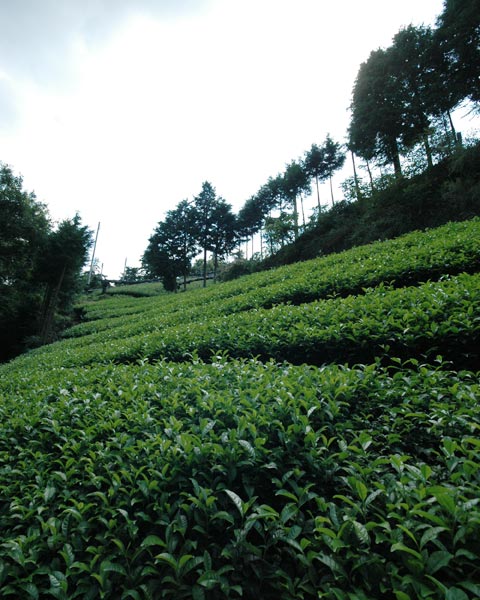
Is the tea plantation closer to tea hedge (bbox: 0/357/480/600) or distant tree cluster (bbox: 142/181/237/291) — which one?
tea hedge (bbox: 0/357/480/600)

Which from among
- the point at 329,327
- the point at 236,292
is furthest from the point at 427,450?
the point at 236,292

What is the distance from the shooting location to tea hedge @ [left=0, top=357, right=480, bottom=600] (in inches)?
54.0

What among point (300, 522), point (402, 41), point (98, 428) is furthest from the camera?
point (402, 41)

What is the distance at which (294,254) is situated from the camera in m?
24.7

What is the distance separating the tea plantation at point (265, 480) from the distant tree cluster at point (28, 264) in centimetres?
2269

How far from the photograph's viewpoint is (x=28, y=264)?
78.1ft

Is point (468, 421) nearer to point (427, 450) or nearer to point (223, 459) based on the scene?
point (427, 450)

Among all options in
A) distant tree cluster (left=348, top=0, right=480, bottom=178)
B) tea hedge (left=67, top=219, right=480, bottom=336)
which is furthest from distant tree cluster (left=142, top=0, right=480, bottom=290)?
tea hedge (left=67, top=219, right=480, bottom=336)

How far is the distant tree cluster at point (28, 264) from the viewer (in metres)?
22.8

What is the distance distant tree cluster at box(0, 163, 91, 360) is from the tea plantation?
22694mm

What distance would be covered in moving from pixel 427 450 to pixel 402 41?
31841mm

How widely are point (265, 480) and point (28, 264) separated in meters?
27.8

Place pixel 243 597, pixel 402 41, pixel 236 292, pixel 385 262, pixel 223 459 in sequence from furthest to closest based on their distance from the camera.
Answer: pixel 402 41 < pixel 236 292 < pixel 385 262 < pixel 223 459 < pixel 243 597

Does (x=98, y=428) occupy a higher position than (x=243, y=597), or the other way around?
(x=98, y=428)
